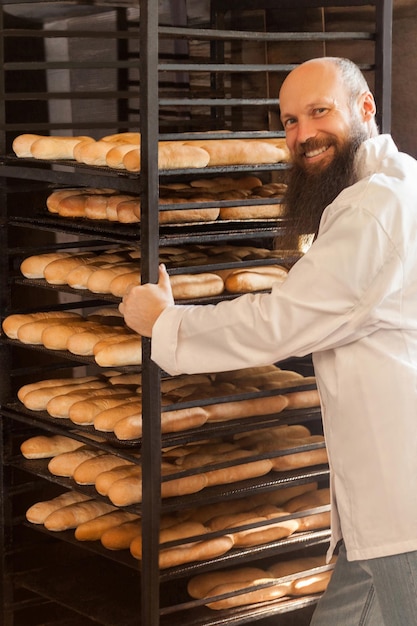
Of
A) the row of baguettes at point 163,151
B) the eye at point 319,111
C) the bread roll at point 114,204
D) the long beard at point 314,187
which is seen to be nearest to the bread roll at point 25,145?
the row of baguettes at point 163,151

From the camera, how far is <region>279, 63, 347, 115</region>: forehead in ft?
7.76

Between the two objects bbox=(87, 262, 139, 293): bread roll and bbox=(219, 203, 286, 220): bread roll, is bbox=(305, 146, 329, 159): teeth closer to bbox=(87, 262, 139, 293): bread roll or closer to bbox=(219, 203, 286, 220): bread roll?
bbox=(219, 203, 286, 220): bread roll

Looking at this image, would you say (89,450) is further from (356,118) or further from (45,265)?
(356,118)

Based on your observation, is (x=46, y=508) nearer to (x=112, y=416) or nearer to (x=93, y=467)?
(x=93, y=467)

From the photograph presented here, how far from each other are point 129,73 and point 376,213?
5.22 ft

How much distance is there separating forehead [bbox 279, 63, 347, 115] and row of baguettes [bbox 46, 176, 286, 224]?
13.3 inches

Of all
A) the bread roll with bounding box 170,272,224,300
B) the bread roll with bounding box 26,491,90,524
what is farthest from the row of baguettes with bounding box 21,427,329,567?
the bread roll with bounding box 170,272,224,300

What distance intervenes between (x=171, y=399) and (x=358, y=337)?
2.54 ft

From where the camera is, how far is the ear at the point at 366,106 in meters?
2.39

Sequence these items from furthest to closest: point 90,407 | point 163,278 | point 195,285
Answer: point 90,407 < point 195,285 < point 163,278

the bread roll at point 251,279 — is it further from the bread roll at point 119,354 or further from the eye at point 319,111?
the eye at point 319,111

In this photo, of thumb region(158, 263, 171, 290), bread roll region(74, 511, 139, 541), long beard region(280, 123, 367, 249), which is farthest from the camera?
bread roll region(74, 511, 139, 541)

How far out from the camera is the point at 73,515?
9.98 feet

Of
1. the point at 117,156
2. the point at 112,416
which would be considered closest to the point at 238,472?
the point at 112,416
